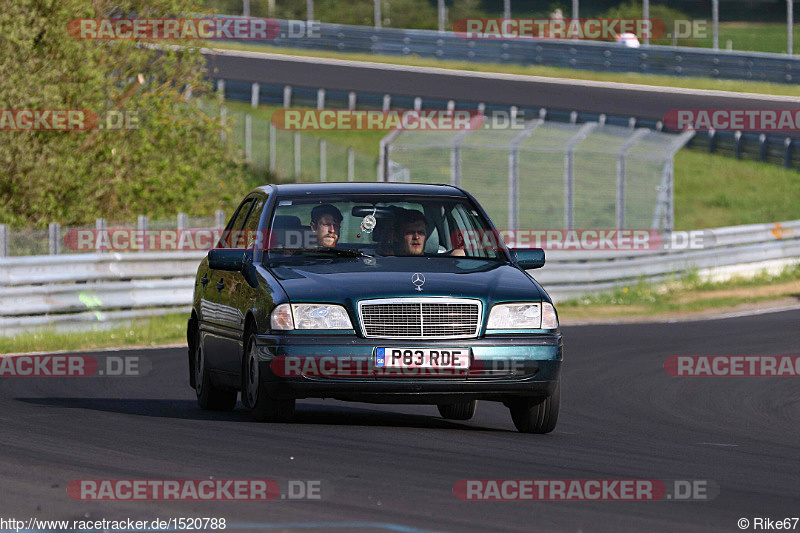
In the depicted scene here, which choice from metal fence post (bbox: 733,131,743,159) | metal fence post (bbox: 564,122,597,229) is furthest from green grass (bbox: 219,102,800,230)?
metal fence post (bbox: 564,122,597,229)

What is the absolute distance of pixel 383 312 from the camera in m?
9.41

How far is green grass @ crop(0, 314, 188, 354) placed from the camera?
17750 mm

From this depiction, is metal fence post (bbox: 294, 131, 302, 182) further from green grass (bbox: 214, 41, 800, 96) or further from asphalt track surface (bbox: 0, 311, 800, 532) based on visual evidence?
asphalt track surface (bbox: 0, 311, 800, 532)

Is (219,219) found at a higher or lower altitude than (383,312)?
lower

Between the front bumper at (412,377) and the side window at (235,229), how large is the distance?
6.65ft

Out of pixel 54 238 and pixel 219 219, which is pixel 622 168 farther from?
pixel 54 238

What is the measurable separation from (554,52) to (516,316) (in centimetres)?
4393

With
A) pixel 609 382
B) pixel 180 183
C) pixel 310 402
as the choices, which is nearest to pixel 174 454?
pixel 310 402

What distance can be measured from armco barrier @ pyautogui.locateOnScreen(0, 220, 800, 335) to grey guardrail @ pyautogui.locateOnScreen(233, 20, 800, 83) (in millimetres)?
21650

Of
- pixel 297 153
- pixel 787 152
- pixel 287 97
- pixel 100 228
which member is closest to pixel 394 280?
pixel 100 228

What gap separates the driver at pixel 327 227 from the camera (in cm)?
1048

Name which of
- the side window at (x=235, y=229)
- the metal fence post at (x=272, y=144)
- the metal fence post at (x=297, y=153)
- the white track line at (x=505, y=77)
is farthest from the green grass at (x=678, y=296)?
the white track line at (x=505, y=77)

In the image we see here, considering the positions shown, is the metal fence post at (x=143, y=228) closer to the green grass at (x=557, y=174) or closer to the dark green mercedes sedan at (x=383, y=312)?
the dark green mercedes sedan at (x=383, y=312)

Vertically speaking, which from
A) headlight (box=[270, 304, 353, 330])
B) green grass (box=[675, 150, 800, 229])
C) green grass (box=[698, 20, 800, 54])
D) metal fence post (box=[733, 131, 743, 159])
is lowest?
green grass (box=[675, 150, 800, 229])
